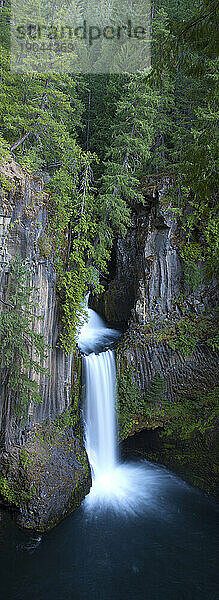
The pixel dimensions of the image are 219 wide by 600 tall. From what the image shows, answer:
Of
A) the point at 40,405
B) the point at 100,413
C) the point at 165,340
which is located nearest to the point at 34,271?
the point at 40,405

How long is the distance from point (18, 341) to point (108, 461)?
476cm

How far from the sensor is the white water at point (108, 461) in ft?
25.7

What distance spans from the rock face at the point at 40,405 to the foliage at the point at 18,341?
247 millimetres

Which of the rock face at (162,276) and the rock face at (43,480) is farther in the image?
the rock face at (162,276)

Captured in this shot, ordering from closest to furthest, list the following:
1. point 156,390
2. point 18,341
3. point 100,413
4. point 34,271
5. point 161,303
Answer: point 18,341 → point 34,271 → point 100,413 → point 156,390 → point 161,303

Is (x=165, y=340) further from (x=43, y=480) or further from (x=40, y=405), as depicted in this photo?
(x=43, y=480)

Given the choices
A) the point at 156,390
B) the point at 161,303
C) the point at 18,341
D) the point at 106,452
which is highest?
the point at 161,303

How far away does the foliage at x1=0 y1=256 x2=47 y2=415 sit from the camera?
21.3 ft

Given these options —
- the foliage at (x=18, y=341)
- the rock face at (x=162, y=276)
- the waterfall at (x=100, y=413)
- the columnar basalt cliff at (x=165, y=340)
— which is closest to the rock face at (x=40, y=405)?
the foliage at (x=18, y=341)

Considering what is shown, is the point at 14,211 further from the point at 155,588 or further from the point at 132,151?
the point at 155,588

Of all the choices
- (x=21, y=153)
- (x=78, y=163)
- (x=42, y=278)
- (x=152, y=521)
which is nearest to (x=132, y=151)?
(x=78, y=163)

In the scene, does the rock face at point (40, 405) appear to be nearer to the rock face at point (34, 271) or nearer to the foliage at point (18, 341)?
the rock face at point (34, 271)

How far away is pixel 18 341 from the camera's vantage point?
6.47m

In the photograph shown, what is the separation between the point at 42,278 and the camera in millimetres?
7664
